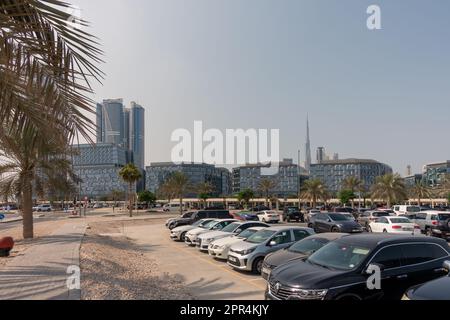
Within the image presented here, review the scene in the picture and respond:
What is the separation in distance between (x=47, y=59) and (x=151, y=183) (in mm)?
190422

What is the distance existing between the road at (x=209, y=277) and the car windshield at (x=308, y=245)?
1.41 metres

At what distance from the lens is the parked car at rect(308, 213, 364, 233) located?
84.8ft

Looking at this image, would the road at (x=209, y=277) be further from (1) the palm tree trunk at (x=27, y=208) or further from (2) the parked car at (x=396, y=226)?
(2) the parked car at (x=396, y=226)

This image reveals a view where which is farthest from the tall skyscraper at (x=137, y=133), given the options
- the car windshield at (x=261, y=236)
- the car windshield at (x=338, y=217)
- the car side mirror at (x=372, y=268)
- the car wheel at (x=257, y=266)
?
the car side mirror at (x=372, y=268)

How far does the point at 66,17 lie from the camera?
5.74 meters

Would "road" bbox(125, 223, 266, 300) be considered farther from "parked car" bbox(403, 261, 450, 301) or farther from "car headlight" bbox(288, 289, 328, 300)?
"parked car" bbox(403, 261, 450, 301)

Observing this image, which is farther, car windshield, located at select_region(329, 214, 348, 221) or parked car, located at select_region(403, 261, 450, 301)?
car windshield, located at select_region(329, 214, 348, 221)

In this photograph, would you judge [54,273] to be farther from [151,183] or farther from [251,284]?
[151,183]

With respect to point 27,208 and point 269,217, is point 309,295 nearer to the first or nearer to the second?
point 27,208

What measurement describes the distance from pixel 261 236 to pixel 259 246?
39.4 inches

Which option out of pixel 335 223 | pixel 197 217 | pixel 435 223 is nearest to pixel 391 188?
pixel 435 223

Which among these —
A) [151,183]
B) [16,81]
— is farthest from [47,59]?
[151,183]

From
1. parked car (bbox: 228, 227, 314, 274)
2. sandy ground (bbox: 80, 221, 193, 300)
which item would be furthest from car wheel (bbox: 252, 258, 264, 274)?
sandy ground (bbox: 80, 221, 193, 300)
